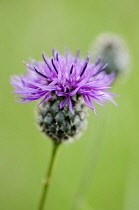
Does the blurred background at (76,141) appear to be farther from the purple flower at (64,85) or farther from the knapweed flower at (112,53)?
the purple flower at (64,85)

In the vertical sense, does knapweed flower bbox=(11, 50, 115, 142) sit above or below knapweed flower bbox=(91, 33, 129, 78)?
below

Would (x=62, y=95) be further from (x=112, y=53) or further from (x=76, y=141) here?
(x=76, y=141)

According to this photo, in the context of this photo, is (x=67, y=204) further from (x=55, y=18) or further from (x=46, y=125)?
(x=55, y=18)

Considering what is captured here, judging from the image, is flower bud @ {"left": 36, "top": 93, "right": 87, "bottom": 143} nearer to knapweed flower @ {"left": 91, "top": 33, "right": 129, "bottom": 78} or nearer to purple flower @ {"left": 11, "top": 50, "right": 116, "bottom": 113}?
purple flower @ {"left": 11, "top": 50, "right": 116, "bottom": 113}

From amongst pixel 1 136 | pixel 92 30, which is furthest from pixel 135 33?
pixel 1 136

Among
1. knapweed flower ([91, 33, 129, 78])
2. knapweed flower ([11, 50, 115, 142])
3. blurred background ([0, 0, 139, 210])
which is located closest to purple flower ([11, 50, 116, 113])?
knapweed flower ([11, 50, 115, 142])

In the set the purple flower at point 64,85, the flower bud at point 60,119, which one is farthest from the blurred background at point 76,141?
the purple flower at point 64,85
